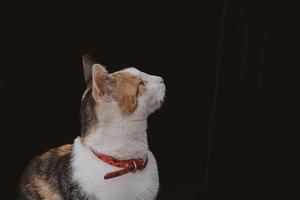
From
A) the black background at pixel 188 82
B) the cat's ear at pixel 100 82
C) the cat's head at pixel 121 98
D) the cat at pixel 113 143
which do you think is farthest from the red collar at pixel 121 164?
the black background at pixel 188 82

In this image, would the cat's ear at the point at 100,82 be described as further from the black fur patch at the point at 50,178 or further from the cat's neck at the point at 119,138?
the black fur patch at the point at 50,178

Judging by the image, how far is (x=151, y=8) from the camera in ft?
10.3

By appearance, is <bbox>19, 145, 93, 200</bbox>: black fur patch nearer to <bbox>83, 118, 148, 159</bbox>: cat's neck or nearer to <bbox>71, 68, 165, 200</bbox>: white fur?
<bbox>71, 68, 165, 200</bbox>: white fur

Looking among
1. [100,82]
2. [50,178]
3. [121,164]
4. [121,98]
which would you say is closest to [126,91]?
[121,98]

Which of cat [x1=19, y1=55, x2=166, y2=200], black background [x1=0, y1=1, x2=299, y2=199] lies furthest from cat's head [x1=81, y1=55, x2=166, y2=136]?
black background [x1=0, y1=1, x2=299, y2=199]

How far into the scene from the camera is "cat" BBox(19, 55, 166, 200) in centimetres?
250

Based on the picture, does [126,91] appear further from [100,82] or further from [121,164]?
[121,164]

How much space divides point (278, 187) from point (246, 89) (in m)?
0.65

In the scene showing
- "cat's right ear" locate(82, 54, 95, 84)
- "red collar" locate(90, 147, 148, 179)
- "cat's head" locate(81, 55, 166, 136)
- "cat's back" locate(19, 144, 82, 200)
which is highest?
"cat's right ear" locate(82, 54, 95, 84)

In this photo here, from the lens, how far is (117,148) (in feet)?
8.30

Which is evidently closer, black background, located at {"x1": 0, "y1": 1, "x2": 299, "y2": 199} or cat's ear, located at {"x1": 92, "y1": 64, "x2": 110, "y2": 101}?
cat's ear, located at {"x1": 92, "y1": 64, "x2": 110, "y2": 101}

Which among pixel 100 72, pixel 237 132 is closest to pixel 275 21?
pixel 237 132

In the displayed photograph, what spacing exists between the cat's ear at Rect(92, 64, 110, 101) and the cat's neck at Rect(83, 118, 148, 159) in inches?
4.9

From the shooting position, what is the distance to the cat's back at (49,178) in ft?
8.57
